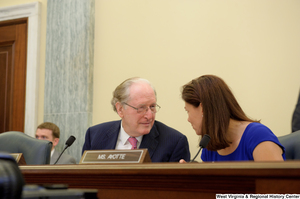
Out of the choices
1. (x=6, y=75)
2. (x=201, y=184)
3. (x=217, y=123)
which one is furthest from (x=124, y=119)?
(x=6, y=75)

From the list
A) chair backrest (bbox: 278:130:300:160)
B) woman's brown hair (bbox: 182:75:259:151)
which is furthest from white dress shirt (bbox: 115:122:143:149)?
chair backrest (bbox: 278:130:300:160)

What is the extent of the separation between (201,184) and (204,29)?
9.12ft

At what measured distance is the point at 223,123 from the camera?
1920mm

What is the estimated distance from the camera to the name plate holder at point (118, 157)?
1444 mm

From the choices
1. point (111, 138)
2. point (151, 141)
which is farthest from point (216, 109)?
point (111, 138)

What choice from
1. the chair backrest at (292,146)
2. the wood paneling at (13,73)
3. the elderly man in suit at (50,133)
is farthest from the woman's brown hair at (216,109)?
the wood paneling at (13,73)

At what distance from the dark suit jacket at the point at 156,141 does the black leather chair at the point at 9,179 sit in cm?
175

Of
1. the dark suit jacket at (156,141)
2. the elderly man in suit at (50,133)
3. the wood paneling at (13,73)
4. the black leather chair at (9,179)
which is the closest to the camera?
the black leather chair at (9,179)

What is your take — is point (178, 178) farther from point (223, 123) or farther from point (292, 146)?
point (292, 146)

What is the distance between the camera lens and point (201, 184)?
1.07m

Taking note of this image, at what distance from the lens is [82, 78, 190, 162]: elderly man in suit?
2268mm

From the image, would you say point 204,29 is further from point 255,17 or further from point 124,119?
point 124,119

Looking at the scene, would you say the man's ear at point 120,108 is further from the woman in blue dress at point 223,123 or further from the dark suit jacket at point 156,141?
the woman in blue dress at point 223,123

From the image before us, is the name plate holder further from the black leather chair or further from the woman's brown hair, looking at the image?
the black leather chair
